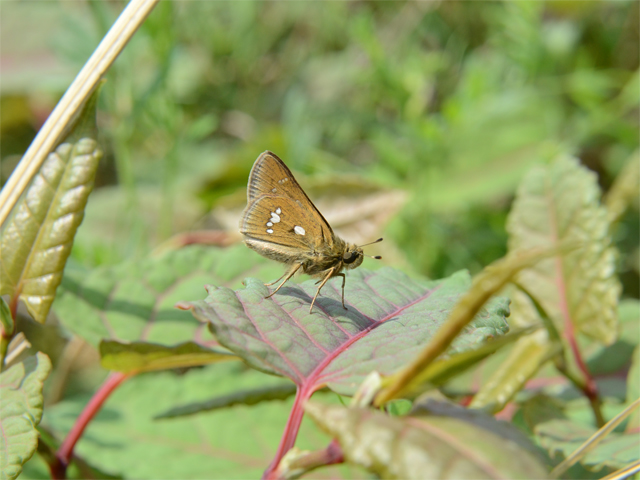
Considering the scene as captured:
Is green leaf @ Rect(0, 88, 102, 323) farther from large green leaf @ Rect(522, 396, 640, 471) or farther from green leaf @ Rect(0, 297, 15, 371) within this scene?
large green leaf @ Rect(522, 396, 640, 471)

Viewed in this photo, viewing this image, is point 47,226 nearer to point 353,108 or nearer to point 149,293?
point 149,293

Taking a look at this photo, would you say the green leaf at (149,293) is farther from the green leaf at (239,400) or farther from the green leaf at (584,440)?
the green leaf at (584,440)

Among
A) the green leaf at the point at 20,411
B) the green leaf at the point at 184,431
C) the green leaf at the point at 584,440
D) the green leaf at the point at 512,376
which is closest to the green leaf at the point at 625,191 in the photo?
the green leaf at the point at 512,376

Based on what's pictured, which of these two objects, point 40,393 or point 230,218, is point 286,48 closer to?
point 230,218

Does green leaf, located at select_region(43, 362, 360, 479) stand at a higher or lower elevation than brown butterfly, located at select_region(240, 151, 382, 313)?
lower

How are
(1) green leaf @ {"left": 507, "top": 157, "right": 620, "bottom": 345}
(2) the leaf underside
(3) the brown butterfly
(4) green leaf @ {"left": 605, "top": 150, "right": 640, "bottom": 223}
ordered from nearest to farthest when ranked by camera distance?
1. (2) the leaf underside
2. (1) green leaf @ {"left": 507, "top": 157, "right": 620, "bottom": 345}
3. (3) the brown butterfly
4. (4) green leaf @ {"left": 605, "top": 150, "right": 640, "bottom": 223}

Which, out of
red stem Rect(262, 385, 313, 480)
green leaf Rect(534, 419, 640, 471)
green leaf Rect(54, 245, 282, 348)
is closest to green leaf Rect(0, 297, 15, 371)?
green leaf Rect(54, 245, 282, 348)

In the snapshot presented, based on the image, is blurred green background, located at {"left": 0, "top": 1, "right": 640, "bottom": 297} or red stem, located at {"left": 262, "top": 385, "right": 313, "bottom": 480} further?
blurred green background, located at {"left": 0, "top": 1, "right": 640, "bottom": 297}
